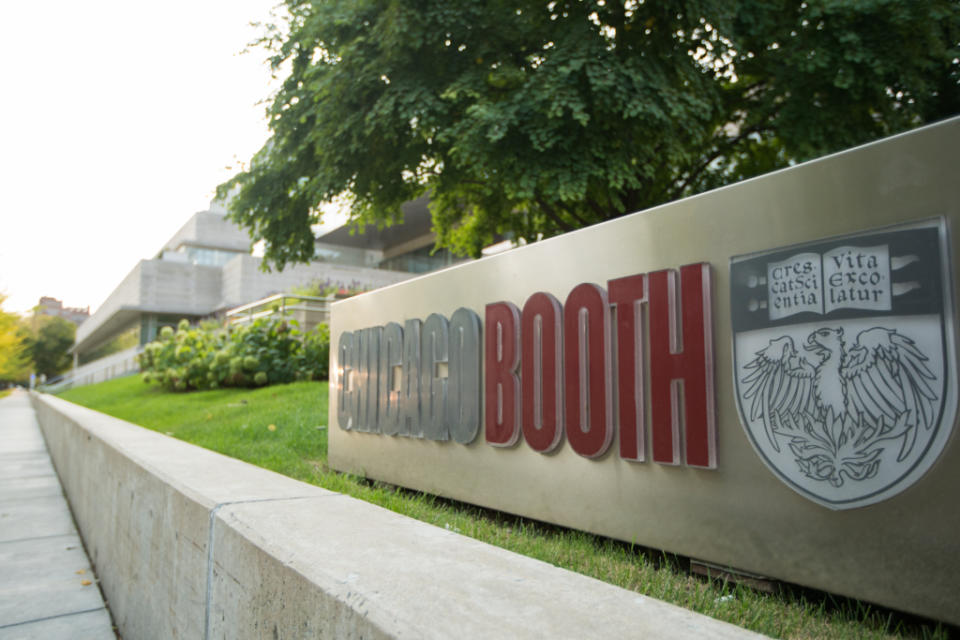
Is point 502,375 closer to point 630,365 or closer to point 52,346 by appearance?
point 630,365

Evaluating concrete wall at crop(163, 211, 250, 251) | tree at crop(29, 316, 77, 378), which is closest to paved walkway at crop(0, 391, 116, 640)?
concrete wall at crop(163, 211, 250, 251)

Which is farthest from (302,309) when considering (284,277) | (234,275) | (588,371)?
(234,275)

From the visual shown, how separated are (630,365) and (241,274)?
136 feet

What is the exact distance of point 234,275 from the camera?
139 ft

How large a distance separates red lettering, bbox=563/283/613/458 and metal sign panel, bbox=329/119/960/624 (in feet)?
0.04

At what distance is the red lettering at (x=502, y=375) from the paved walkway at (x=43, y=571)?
2535mm

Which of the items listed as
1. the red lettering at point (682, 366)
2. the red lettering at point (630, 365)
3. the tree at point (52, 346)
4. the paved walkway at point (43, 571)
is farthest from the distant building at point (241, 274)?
the tree at point (52, 346)

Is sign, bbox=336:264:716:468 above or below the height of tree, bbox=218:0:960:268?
below

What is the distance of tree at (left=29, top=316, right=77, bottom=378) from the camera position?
80.2 metres

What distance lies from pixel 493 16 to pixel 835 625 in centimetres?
876

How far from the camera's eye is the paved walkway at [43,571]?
3.80 metres

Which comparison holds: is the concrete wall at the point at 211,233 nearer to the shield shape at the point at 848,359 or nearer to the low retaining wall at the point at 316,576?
the low retaining wall at the point at 316,576

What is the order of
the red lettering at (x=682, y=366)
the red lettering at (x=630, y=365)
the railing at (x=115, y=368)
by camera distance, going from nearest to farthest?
the red lettering at (x=682, y=366) < the red lettering at (x=630, y=365) < the railing at (x=115, y=368)

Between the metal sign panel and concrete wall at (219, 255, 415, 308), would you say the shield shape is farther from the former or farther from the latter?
concrete wall at (219, 255, 415, 308)
